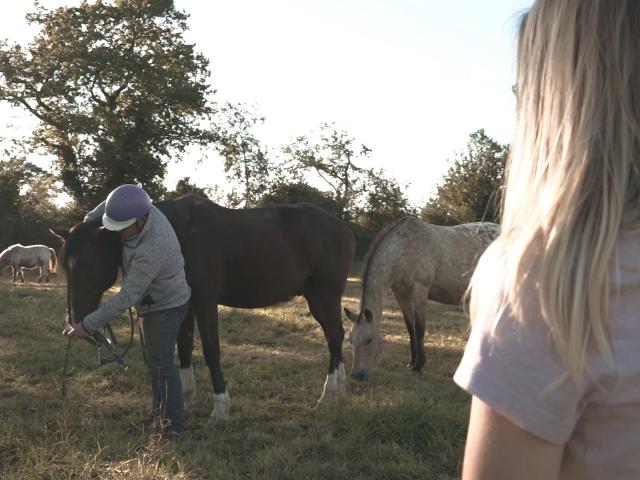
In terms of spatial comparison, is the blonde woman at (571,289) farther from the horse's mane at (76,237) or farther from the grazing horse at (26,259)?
the grazing horse at (26,259)

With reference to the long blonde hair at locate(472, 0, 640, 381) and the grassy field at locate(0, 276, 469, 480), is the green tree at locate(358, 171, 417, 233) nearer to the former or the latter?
the grassy field at locate(0, 276, 469, 480)

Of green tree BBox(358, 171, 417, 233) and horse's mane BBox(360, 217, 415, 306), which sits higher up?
green tree BBox(358, 171, 417, 233)

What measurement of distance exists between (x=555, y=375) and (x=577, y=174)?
0.85 ft

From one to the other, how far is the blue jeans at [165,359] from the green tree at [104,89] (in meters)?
25.6

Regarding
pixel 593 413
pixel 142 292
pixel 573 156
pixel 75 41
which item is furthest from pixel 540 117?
pixel 75 41

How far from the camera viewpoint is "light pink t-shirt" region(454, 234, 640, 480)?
71 cm

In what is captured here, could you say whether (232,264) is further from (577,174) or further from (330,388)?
(577,174)

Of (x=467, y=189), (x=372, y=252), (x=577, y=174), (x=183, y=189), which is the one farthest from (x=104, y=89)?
(x=577, y=174)

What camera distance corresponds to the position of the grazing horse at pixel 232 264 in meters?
4.70

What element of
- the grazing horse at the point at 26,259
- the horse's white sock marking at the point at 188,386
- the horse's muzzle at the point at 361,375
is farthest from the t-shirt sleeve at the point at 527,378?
the grazing horse at the point at 26,259

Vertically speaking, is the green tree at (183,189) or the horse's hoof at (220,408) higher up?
the green tree at (183,189)

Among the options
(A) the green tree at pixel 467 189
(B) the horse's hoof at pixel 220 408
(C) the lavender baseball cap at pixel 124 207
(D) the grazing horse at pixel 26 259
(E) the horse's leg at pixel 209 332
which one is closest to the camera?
(C) the lavender baseball cap at pixel 124 207

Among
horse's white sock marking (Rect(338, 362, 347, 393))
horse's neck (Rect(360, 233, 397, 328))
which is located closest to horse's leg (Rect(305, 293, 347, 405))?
horse's white sock marking (Rect(338, 362, 347, 393))

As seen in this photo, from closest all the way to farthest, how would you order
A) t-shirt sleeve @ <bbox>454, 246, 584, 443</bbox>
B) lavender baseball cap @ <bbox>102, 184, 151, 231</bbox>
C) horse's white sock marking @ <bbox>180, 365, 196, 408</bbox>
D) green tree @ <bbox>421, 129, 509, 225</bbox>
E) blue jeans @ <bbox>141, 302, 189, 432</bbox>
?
1. t-shirt sleeve @ <bbox>454, 246, 584, 443</bbox>
2. lavender baseball cap @ <bbox>102, 184, 151, 231</bbox>
3. blue jeans @ <bbox>141, 302, 189, 432</bbox>
4. horse's white sock marking @ <bbox>180, 365, 196, 408</bbox>
5. green tree @ <bbox>421, 129, 509, 225</bbox>
